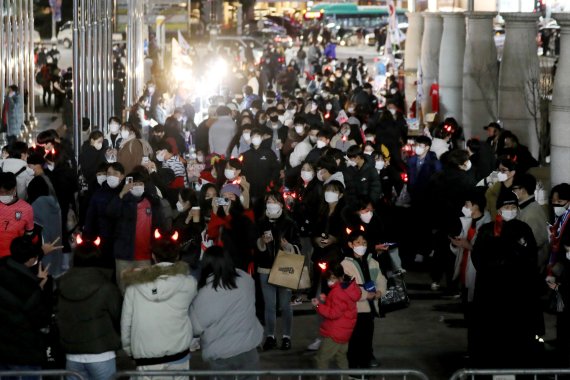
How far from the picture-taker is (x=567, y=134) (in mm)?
19719

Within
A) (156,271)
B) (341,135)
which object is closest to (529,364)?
(156,271)

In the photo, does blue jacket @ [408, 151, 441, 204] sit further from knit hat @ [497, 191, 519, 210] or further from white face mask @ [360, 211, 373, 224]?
knit hat @ [497, 191, 519, 210]

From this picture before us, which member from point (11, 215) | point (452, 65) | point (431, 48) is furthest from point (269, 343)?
point (431, 48)

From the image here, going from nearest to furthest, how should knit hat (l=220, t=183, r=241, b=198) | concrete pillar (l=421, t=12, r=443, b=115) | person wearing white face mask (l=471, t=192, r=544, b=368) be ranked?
person wearing white face mask (l=471, t=192, r=544, b=368), knit hat (l=220, t=183, r=241, b=198), concrete pillar (l=421, t=12, r=443, b=115)

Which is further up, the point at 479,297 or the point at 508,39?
the point at 508,39

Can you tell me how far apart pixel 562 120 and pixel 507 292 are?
22.7 feet

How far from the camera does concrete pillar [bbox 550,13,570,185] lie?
19.7m

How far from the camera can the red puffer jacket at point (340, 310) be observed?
41.8ft

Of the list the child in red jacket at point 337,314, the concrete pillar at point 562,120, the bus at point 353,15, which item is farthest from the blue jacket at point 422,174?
the bus at point 353,15

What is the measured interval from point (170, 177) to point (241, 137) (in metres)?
4.39

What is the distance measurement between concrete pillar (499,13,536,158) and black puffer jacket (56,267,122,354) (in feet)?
55.3

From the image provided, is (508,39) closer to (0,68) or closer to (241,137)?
(241,137)

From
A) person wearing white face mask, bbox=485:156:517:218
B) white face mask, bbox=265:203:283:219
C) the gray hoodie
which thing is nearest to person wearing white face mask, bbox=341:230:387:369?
white face mask, bbox=265:203:283:219

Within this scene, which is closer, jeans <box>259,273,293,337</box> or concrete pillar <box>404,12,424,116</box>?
jeans <box>259,273,293,337</box>
